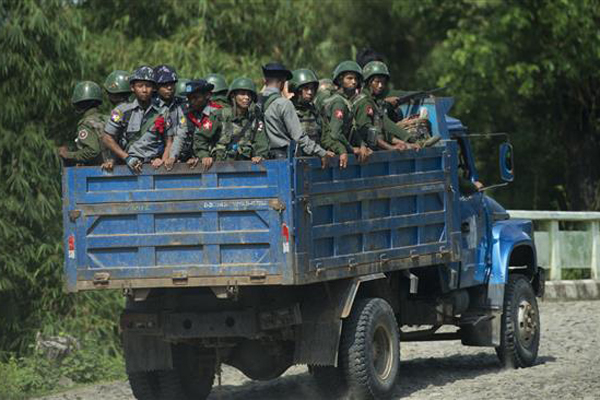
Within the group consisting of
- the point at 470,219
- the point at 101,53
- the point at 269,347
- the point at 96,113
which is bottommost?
the point at 269,347

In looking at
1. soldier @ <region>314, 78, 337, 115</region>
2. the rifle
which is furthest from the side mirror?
soldier @ <region>314, 78, 337, 115</region>

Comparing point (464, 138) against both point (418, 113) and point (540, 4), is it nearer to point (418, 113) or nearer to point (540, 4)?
point (418, 113)

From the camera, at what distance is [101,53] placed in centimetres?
2283

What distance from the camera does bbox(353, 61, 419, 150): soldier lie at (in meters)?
12.1

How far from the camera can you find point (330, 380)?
11.2m

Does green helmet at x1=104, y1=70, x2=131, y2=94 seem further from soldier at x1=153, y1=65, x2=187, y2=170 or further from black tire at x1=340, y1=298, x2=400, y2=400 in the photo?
black tire at x1=340, y1=298, x2=400, y2=400

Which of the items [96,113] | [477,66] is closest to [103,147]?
[96,113]

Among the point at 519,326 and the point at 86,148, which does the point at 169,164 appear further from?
the point at 519,326

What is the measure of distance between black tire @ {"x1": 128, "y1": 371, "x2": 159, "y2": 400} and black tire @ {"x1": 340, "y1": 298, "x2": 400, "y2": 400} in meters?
1.66

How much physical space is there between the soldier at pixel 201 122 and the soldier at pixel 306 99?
2.70ft

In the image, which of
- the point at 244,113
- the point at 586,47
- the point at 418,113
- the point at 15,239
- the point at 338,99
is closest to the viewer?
the point at 244,113

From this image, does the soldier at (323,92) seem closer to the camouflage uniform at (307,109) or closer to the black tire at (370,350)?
the camouflage uniform at (307,109)

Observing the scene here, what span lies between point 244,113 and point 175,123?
1.89 ft

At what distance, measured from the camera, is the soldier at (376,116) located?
12055mm
